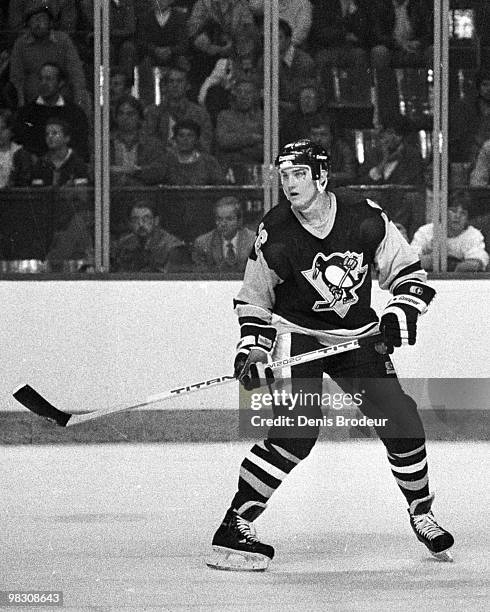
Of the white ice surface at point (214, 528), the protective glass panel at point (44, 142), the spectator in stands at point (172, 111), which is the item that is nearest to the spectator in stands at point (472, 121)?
the spectator in stands at point (172, 111)

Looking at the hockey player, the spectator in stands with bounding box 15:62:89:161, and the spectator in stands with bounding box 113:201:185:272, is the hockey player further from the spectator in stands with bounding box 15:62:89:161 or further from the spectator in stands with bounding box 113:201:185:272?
the spectator in stands with bounding box 15:62:89:161

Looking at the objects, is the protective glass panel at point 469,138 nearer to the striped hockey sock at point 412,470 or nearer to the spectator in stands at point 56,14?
the spectator in stands at point 56,14

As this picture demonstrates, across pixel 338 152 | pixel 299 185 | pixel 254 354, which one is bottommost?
pixel 254 354

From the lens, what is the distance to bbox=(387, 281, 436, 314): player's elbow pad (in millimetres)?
3738

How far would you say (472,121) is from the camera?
6211mm

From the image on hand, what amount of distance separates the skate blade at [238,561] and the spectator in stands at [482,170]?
Result: 296 centimetres

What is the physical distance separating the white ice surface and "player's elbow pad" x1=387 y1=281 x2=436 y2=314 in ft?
2.07

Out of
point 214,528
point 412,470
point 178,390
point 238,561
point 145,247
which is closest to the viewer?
point 238,561

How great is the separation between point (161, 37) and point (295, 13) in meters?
0.56

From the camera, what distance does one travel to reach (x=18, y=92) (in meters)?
6.20

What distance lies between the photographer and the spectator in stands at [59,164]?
20.4ft

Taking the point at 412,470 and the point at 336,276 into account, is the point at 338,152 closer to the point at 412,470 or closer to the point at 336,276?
the point at 336,276

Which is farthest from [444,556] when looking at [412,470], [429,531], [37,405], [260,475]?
[37,405]

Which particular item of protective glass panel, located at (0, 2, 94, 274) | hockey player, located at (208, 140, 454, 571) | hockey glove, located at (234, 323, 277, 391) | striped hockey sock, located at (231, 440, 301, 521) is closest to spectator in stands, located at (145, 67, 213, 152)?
protective glass panel, located at (0, 2, 94, 274)
